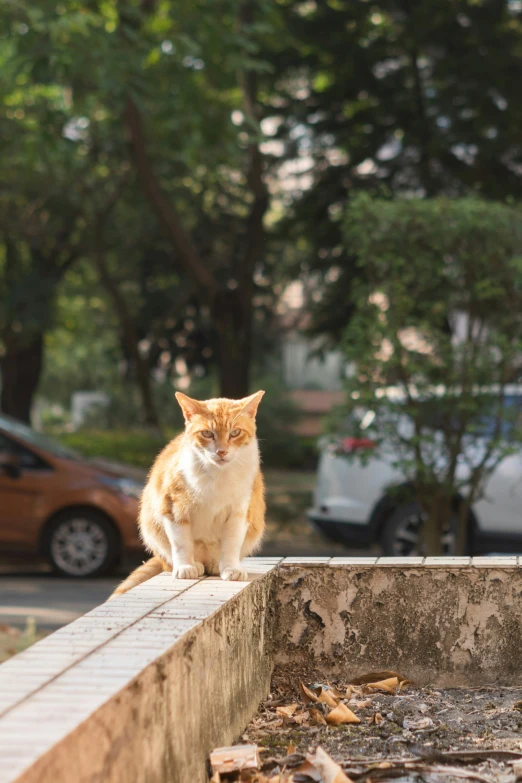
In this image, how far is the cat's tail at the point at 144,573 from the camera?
5.05 m

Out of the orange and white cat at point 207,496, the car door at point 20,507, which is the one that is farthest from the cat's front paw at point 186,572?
the car door at point 20,507

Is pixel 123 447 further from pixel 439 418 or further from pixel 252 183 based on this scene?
pixel 439 418

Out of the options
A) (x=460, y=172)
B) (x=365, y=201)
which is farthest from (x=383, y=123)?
(x=365, y=201)

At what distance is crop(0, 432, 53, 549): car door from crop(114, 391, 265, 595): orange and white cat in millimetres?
7710

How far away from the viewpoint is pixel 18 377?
24.0 metres

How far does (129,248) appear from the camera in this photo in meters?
25.4

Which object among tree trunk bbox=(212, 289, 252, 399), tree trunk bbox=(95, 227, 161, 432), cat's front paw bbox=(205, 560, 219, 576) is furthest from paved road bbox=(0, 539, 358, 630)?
tree trunk bbox=(95, 227, 161, 432)

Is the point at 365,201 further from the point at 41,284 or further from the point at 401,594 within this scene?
the point at 41,284

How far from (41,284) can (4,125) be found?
5952mm

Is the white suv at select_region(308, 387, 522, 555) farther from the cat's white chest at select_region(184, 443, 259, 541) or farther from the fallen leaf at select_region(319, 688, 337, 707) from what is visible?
the fallen leaf at select_region(319, 688, 337, 707)

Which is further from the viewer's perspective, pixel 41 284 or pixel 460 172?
pixel 41 284

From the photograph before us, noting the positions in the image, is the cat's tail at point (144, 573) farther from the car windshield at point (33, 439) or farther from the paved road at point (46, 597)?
the car windshield at point (33, 439)

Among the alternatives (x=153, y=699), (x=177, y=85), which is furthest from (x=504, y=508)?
(x=153, y=699)

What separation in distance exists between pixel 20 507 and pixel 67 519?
0.51 m
